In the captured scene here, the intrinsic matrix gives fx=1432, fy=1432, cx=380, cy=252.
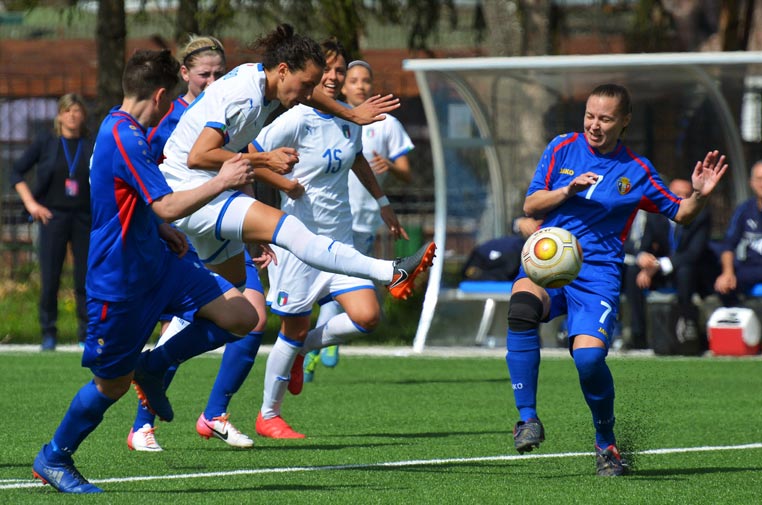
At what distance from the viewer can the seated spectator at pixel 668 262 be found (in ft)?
44.2

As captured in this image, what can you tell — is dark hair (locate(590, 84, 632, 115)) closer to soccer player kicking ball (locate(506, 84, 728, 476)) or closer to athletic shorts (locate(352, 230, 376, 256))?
soccer player kicking ball (locate(506, 84, 728, 476))

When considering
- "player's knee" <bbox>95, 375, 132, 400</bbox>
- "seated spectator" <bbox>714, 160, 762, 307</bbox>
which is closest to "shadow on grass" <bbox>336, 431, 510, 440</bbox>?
"player's knee" <bbox>95, 375, 132, 400</bbox>

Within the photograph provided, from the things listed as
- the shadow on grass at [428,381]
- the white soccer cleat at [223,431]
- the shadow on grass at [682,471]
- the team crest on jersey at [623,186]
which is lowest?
the shadow on grass at [428,381]

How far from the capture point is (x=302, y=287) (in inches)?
327

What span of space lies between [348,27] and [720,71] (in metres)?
4.12

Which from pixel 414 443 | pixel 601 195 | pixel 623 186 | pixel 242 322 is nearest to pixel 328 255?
pixel 242 322

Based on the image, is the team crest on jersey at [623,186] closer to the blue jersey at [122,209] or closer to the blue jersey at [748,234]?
the blue jersey at [122,209]

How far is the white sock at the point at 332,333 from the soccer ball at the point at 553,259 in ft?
6.87

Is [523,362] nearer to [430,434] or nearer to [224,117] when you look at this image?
[430,434]

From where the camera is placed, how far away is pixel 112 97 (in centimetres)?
1673

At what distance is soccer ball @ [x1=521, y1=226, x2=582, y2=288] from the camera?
20.6 ft

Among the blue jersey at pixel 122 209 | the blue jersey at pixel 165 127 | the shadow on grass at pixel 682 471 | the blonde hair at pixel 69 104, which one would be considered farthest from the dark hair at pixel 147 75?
the blonde hair at pixel 69 104

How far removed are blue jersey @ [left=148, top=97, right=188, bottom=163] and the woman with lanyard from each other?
18.4 ft

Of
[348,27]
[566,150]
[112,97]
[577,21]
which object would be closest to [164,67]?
[566,150]
